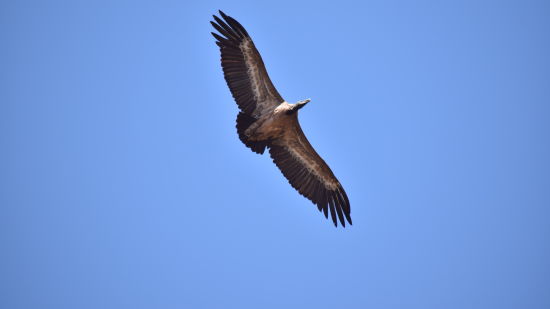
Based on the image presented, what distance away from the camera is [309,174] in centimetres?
1461

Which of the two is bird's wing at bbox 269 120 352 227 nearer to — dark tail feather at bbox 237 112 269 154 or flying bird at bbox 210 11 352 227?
flying bird at bbox 210 11 352 227

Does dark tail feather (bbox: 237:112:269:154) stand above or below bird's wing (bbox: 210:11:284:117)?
below

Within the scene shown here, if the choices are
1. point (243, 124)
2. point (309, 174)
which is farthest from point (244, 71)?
point (309, 174)

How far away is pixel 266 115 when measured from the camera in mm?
13398

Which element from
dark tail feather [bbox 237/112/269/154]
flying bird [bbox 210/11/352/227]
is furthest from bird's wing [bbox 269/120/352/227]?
dark tail feather [bbox 237/112/269/154]

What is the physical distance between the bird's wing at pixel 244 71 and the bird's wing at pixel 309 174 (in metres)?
1.12

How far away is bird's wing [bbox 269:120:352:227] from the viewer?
14297mm

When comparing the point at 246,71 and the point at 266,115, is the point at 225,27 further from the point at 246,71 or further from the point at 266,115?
the point at 266,115

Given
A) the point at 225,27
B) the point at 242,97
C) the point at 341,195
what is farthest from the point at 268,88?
the point at 341,195

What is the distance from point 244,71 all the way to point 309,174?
309 cm

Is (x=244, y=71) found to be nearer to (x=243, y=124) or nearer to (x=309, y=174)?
(x=243, y=124)

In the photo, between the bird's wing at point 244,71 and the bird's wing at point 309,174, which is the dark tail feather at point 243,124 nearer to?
the bird's wing at point 244,71

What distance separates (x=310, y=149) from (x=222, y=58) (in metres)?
3.07

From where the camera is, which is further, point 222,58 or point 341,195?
point 341,195
